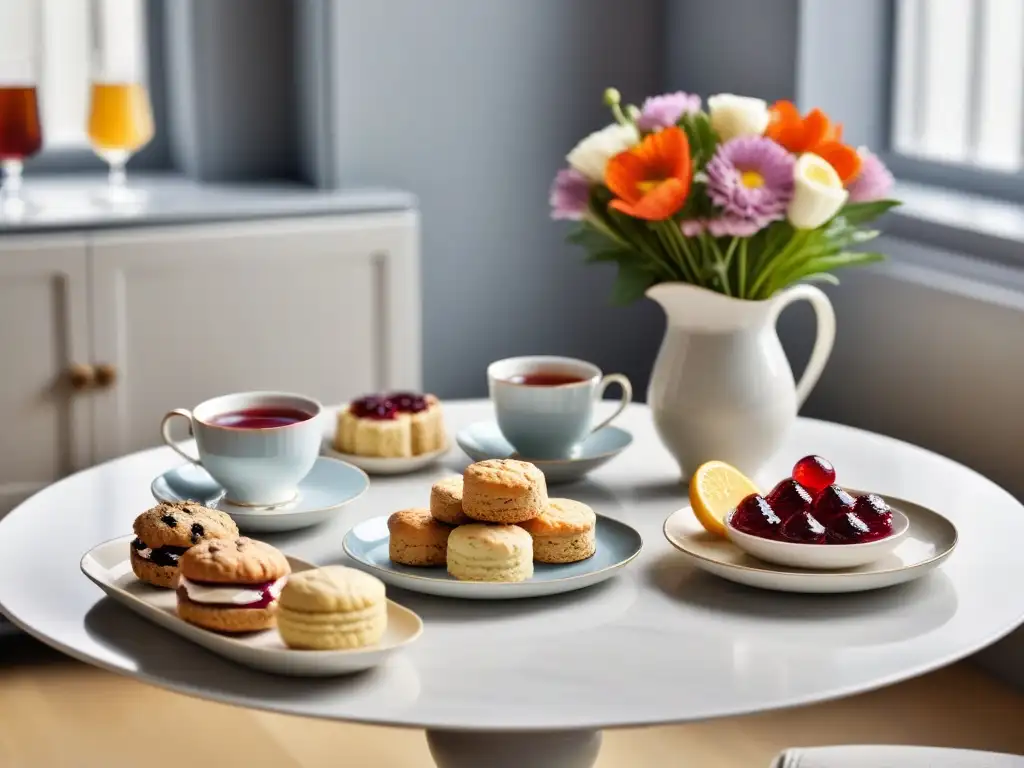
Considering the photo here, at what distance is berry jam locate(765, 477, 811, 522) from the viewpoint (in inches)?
51.3

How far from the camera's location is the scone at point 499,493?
126 centimetres

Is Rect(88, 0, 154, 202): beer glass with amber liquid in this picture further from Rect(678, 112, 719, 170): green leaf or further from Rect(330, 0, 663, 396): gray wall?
Rect(678, 112, 719, 170): green leaf

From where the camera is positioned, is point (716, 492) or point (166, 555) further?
point (716, 492)

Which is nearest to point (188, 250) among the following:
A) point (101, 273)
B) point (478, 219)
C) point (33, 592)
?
point (101, 273)

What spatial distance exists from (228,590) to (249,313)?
5.17 ft

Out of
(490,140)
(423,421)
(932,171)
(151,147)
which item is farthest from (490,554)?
(151,147)

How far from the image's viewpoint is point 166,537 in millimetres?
1249

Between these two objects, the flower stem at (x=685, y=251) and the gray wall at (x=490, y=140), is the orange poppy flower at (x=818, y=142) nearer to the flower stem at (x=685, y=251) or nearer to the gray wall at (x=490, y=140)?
the flower stem at (x=685, y=251)

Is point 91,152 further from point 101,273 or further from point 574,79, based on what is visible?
point 574,79

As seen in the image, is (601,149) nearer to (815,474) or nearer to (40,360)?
(815,474)

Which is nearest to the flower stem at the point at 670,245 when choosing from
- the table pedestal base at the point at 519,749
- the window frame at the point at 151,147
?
the table pedestal base at the point at 519,749

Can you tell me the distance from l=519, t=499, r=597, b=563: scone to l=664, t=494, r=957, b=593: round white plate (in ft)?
0.25

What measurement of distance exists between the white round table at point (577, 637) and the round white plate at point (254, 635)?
0.04ft

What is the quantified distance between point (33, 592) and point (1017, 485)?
157 cm
